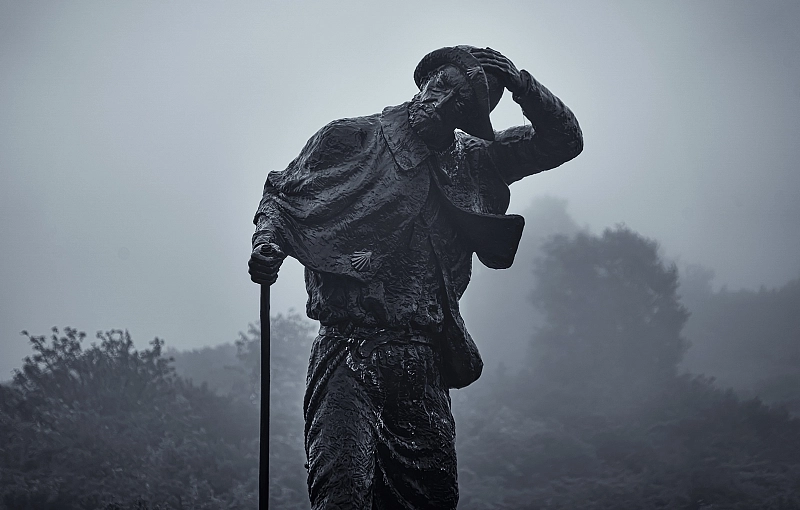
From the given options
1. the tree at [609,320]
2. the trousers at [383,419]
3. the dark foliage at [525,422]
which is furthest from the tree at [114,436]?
the trousers at [383,419]

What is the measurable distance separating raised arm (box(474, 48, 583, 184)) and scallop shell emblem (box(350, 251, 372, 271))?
0.70 meters

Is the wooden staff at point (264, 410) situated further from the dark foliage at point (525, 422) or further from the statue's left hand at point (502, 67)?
the dark foliage at point (525, 422)

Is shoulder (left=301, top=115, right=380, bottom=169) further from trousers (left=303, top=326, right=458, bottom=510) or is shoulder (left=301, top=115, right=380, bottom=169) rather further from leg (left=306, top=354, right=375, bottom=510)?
leg (left=306, top=354, right=375, bottom=510)

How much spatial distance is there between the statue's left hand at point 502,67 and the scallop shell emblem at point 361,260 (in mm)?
786

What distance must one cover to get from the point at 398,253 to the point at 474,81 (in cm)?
66

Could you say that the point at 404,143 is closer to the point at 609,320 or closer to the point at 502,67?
the point at 502,67

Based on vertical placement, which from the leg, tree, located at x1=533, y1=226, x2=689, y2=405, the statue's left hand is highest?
tree, located at x1=533, y1=226, x2=689, y2=405

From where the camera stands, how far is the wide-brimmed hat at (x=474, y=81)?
2771 mm

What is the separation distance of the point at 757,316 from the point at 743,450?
494cm

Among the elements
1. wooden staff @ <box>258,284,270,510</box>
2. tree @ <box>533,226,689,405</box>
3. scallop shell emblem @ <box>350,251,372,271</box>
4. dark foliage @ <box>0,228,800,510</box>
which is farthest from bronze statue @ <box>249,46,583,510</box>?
tree @ <box>533,226,689,405</box>

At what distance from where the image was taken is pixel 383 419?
8.95 feet

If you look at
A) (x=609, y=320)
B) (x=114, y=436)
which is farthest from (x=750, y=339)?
(x=114, y=436)

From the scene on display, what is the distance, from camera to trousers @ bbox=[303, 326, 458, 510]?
2588 millimetres

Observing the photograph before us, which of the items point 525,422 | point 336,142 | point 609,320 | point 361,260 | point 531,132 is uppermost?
point 609,320
